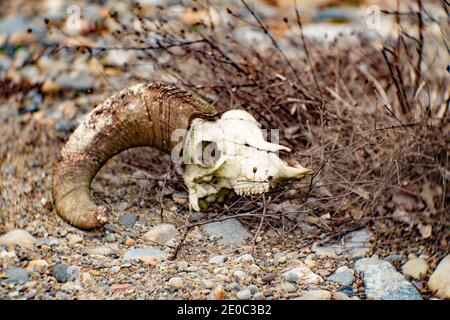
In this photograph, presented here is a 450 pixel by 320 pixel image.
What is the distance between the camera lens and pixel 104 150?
2.98 m

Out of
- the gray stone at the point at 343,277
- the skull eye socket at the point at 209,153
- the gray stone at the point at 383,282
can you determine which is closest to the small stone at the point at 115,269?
the skull eye socket at the point at 209,153

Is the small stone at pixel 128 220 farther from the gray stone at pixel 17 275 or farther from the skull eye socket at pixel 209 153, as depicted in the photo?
the gray stone at pixel 17 275

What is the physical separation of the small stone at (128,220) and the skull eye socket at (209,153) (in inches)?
17.5

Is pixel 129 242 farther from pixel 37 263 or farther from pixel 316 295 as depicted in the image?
pixel 316 295

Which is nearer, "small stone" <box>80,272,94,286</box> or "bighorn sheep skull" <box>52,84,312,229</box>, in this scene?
"small stone" <box>80,272,94,286</box>

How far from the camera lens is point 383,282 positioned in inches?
96.0

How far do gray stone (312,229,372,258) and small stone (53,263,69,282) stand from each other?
3.49 ft

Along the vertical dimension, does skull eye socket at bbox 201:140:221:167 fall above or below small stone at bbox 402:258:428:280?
above

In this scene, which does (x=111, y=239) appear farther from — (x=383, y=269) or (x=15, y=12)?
(x=15, y=12)

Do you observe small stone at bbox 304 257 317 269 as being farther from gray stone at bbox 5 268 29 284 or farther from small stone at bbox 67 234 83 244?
gray stone at bbox 5 268 29 284

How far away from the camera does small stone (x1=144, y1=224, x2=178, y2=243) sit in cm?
279

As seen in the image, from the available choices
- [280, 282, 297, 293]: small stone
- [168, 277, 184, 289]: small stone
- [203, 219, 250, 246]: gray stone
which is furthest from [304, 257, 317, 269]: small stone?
[168, 277, 184, 289]: small stone

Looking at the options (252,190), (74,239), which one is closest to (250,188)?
(252,190)
